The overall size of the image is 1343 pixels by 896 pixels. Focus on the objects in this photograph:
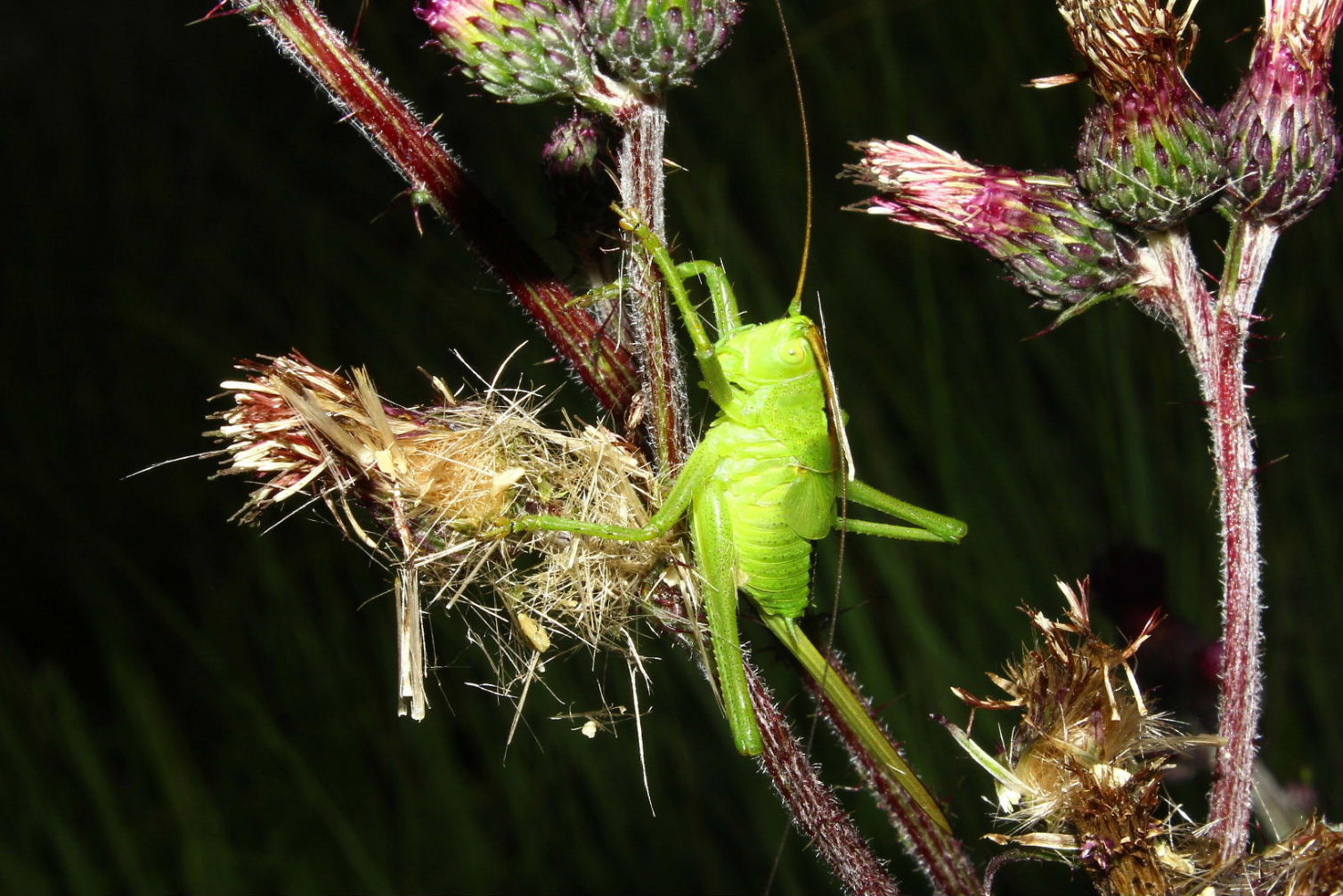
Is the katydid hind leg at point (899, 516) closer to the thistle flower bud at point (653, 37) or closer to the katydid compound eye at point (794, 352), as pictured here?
the katydid compound eye at point (794, 352)

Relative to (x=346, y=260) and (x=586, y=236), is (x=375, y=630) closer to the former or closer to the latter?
(x=346, y=260)

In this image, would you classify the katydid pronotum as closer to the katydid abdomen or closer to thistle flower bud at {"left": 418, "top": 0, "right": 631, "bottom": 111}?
the katydid abdomen

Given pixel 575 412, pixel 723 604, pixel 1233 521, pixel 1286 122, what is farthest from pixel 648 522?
pixel 575 412

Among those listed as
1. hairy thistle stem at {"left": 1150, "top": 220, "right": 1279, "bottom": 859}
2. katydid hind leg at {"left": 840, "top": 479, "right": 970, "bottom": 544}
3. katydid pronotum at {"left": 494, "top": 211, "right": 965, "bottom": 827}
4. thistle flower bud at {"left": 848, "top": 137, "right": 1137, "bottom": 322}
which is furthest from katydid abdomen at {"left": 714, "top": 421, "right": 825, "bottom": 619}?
hairy thistle stem at {"left": 1150, "top": 220, "right": 1279, "bottom": 859}

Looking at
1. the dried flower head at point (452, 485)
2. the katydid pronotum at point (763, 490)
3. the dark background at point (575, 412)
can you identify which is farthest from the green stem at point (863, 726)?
the dark background at point (575, 412)

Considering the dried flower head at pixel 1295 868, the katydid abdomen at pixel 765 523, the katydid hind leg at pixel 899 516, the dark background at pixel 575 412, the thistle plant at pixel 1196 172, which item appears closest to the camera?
the dried flower head at pixel 1295 868

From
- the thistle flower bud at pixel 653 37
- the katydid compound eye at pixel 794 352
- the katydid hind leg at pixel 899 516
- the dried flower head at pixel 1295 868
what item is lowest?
the dried flower head at pixel 1295 868

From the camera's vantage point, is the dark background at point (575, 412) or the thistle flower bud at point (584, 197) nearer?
the thistle flower bud at point (584, 197)
